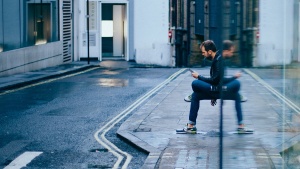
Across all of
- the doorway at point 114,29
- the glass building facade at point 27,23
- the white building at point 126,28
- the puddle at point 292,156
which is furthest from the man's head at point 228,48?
the doorway at point 114,29

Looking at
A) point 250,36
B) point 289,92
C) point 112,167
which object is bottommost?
point 112,167

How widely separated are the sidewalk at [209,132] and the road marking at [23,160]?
5.08 feet

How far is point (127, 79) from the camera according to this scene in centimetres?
2338

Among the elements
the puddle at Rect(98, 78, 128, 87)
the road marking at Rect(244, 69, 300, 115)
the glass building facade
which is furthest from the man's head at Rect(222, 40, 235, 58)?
the glass building facade

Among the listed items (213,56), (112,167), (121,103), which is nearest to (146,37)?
(121,103)

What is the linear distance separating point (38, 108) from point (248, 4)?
12.5 meters

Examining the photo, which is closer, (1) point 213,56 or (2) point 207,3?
(2) point 207,3

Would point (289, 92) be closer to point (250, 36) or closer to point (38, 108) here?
point (250, 36)

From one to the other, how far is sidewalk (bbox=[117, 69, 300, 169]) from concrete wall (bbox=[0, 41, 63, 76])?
18.4 feet

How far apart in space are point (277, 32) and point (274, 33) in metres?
0.03

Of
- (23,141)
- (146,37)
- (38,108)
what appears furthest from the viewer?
(146,37)

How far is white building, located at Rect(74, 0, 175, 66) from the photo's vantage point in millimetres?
31609

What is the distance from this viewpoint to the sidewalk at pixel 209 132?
3811 mm

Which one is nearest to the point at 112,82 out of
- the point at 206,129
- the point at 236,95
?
the point at 206,129
